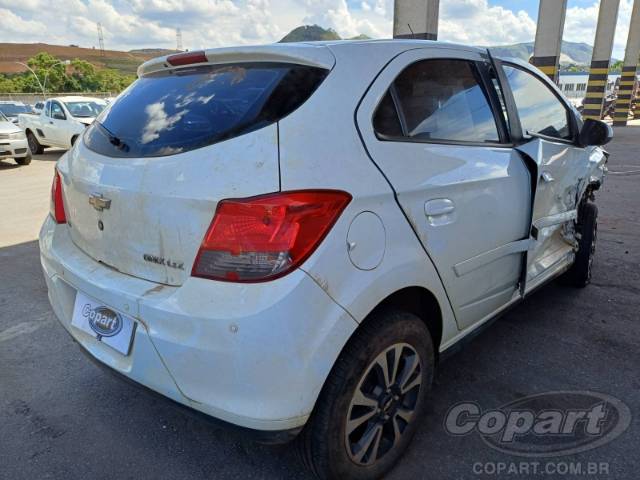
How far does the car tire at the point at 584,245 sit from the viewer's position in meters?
3.77

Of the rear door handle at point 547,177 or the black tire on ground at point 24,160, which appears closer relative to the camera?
the rear door handle at point 547,177

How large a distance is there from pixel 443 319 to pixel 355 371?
2.07 feet

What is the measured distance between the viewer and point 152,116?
6.52ft

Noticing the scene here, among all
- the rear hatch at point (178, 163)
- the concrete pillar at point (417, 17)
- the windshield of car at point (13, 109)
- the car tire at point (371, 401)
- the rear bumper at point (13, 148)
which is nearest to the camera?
the rear hatch at point (178, 163)

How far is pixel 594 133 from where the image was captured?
10.5ft

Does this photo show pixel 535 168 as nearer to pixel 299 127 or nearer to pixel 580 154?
pixel 580 154

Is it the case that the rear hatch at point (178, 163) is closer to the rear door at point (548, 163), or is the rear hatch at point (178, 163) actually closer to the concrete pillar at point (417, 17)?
the rear door at point (548, 163)

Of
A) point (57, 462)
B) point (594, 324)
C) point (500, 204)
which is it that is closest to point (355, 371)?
point (500, 204)

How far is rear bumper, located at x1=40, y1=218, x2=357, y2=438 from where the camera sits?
1.48 meters

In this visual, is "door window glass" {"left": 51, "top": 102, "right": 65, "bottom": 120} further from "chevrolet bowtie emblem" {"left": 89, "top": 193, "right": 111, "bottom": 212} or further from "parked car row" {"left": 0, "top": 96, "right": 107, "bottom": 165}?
"chevrolet bowtie emblem" {"left": 89, "top": 193, "right": 111, "bottom": 212}

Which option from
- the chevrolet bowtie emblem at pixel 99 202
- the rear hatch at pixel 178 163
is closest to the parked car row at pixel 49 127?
the rear hatch at pixel 178 163

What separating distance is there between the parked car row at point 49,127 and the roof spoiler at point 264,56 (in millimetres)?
11089

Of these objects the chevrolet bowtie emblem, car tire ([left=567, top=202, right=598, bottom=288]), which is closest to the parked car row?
the chevrolet bowtie emblem

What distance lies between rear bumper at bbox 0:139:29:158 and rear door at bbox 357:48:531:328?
11.9 m
